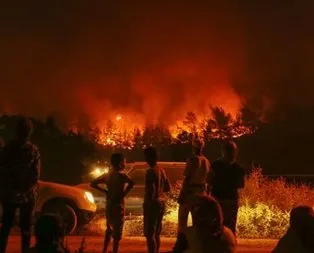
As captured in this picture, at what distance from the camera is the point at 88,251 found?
1052cm

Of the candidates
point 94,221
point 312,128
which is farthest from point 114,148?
point 94,221

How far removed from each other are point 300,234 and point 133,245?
7374mm

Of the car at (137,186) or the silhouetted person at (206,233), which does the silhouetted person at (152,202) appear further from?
the car at (137,186)

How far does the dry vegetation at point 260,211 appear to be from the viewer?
1425 centimetres

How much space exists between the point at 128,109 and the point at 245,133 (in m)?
5.38

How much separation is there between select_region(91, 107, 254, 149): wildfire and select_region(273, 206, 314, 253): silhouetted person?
24.6m

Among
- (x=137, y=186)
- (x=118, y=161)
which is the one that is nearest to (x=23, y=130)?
(x=118, y=161)

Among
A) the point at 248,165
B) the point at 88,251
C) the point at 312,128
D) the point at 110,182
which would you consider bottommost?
the point at 88,251

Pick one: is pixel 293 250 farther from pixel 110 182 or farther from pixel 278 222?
pixel 278 222

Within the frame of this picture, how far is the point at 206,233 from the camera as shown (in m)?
5.00

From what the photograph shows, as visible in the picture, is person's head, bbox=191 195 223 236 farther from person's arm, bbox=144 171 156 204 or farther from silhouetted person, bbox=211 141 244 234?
person's arm, bbox=144 171 156 204

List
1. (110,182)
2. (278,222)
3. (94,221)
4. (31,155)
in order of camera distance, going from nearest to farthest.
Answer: (31,155) < (110,182) < (278,222) < (94,221)

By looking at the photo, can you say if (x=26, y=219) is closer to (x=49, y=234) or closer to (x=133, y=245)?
(x=49, y=234)

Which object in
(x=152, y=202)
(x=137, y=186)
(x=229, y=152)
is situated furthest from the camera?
(x=137, y=186)
